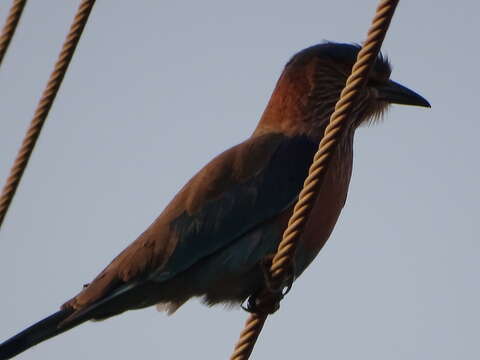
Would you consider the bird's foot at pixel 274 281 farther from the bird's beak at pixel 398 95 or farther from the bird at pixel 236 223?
the bird's beak at pixel 398 95

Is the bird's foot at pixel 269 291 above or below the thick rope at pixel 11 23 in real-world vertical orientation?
below

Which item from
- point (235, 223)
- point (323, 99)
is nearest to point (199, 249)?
point (235, 223)

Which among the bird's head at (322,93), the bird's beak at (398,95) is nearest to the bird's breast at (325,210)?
the bird's head at (322,93)

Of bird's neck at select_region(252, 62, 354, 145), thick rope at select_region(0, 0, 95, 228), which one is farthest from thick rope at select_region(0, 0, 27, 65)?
bird's neck at select_region(252, 62, 354, 145)

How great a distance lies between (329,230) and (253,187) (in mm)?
573

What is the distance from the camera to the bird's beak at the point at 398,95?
5.97 m

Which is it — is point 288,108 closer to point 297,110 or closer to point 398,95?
point 297,110

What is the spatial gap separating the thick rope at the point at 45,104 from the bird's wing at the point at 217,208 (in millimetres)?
1176

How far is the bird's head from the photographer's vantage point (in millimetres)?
6000

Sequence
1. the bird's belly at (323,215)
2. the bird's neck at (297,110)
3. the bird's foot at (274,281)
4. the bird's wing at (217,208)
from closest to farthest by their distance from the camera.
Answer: the bird's foot at (274,281), the bird's belly at (323,215), the bird's wing at (217,208), the bird's neck at (297,110)

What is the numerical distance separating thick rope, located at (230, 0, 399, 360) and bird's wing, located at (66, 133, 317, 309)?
138 cm

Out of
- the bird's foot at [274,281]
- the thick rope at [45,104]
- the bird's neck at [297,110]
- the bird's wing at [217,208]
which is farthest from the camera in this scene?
the bird's neck at [297,110]

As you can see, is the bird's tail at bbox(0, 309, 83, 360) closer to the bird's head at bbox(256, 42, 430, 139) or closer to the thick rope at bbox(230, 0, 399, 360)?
the thick rope at bbox(230, 0, 399, 360)

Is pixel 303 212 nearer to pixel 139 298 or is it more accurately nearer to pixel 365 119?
pixel 139 298
